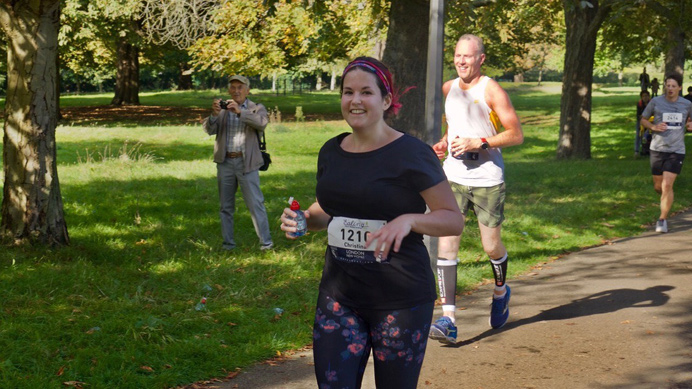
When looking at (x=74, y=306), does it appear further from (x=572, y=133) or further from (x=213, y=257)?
(x=572, y=133)

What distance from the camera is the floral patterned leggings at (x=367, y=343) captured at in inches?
141

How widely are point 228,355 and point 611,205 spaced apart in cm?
982

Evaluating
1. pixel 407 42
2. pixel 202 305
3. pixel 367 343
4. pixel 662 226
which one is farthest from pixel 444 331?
pixel 662 226

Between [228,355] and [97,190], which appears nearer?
[228,355]

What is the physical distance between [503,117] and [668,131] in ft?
18.9

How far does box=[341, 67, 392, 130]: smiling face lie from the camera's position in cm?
358

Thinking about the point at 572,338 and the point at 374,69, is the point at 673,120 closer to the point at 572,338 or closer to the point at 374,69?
the point at 572,338

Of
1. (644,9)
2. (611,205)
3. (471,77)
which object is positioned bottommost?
(611,205)

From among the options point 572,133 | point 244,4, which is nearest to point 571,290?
point 572,133

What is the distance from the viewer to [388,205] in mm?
3562

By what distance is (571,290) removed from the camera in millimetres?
8469

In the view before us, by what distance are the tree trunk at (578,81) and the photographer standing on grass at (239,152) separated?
43.0ft

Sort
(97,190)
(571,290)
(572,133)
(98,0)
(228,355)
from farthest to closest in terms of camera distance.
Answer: (98,0), (572,133), (97,190), (571,290), (228,355)

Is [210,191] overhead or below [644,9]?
below
